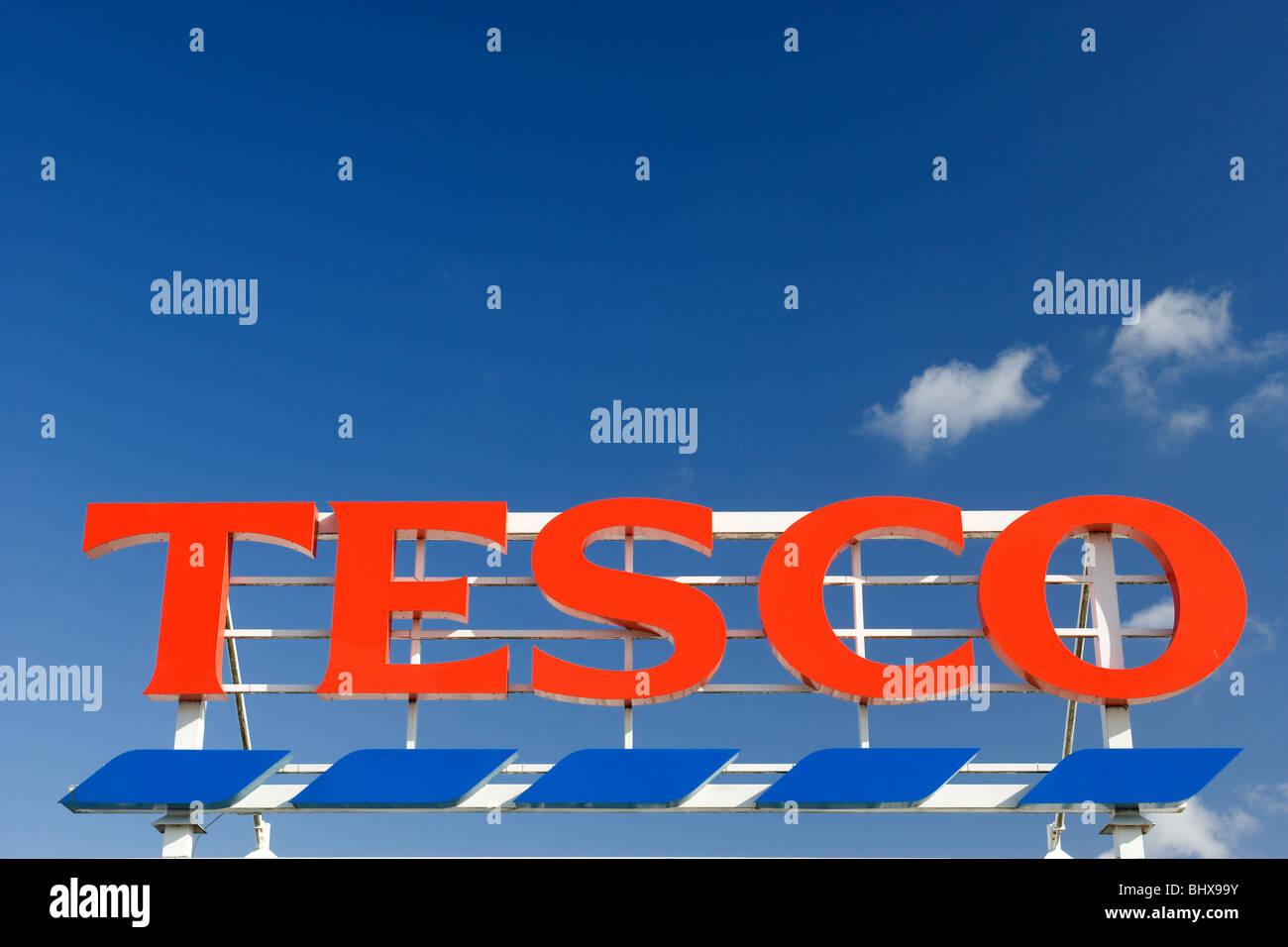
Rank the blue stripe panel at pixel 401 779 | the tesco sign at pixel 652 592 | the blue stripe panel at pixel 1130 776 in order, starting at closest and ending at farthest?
1. the blue stripe panel at pixel 1130 776
2. the blue stripe panel at pixel 401 779
3. the tesco sign at pixel 652 592

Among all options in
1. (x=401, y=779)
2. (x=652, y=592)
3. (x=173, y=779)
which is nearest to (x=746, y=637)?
(x=652, y=592)

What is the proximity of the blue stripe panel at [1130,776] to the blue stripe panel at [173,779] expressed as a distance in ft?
34.0

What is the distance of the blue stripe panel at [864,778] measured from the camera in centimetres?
1559

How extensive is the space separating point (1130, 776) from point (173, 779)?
1281cm

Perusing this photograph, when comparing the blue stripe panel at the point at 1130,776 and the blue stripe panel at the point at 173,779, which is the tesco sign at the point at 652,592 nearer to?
the blue stripe panel at the point at 1130,776

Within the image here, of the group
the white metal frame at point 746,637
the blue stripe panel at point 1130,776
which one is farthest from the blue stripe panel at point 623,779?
the blue stripe panel at point 1130,776

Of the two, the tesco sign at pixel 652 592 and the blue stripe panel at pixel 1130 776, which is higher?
the tesco sign at pixel 652 592

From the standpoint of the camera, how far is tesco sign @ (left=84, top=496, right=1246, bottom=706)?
54.2 ft

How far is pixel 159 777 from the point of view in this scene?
15898mm

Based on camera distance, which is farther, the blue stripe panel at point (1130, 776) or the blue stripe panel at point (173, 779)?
the blue stripe panel at point (173, 779)

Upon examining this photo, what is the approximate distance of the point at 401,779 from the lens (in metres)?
15.8

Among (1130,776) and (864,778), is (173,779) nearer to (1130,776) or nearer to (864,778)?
(864,778)
